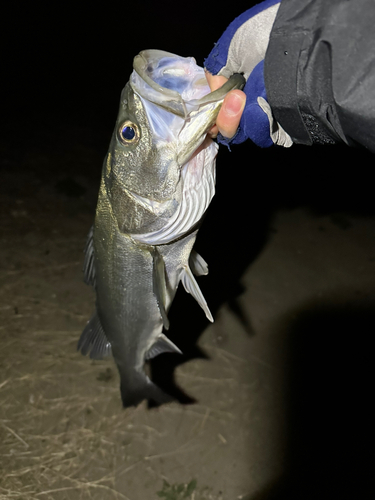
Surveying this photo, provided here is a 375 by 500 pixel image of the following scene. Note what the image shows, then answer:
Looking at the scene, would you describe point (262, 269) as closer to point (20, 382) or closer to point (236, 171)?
point (236, 171)

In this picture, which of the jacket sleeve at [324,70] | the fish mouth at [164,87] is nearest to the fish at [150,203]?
the fish mouth at [164,87]

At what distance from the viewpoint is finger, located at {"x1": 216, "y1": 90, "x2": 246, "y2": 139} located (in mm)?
1484

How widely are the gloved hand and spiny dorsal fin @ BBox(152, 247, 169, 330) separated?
Result: 60 cm

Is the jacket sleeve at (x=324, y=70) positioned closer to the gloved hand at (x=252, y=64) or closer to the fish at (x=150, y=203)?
the gloved hand at (x=252, y=64)

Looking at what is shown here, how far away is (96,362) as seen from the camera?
128 inches

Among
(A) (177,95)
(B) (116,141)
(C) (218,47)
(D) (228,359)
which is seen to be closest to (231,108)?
(A) (177,95)

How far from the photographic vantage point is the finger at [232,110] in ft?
4.87

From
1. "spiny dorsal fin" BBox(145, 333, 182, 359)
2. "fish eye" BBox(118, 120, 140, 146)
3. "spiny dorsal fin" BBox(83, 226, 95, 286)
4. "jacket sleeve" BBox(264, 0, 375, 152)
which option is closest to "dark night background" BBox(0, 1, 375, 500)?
"jacket sleeve" BBox(264, 0, 375, 152)

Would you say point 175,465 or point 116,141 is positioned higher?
point 116,141

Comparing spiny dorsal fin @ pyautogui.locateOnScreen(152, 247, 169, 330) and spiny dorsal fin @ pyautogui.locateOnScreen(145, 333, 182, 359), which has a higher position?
spiny dorsal fin @ pyautogui.locateOnScreen(152, 247, 169, 330)

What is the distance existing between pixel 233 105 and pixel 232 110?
2 cm

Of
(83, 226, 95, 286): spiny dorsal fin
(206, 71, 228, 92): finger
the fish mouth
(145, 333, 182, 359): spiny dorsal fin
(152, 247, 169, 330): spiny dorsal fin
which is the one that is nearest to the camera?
the fish mouth

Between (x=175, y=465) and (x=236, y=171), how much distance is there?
147 inches

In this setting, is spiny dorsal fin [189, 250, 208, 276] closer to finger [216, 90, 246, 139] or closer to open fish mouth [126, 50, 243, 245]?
open fish mouth [126, 50, 243, 245]
